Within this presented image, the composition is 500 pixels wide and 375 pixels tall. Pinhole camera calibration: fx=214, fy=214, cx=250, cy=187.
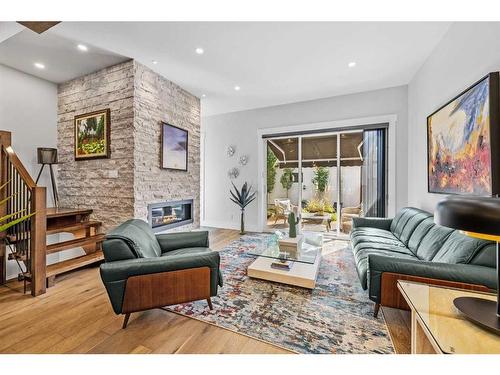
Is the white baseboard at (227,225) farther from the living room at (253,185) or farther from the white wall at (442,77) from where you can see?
the white wall at (442,77)

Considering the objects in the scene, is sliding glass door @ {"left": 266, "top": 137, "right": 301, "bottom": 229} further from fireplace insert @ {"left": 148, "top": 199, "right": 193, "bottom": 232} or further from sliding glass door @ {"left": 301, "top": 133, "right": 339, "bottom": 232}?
fireplace insert @ {"left": 148, "top": 199, "right": 193, "bottom": 232}

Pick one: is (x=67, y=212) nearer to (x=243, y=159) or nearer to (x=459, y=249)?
(x=243, y=159)

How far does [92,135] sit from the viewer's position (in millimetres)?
3623

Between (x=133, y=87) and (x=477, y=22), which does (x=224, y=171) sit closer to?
(x=133, y=87)

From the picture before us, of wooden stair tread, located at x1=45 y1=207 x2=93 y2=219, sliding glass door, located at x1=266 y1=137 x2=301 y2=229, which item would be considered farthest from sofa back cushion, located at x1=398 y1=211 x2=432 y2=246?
wooden stair tread, located at x1=45 y1=207 x2=93 y2=219

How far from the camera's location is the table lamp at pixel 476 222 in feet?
2.47

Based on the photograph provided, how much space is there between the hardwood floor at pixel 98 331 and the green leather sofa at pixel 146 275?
0.19 meters

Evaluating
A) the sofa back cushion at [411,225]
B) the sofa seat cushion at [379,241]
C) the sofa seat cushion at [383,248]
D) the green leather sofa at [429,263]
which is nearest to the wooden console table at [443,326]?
the green leather sofa at [429,263]

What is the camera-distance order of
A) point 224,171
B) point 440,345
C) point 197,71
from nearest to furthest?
point 440,345
point 197,71
point 224,171

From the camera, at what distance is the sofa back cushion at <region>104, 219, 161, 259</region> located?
70.6 inches

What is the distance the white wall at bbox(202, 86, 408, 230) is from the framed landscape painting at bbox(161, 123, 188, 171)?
154cm

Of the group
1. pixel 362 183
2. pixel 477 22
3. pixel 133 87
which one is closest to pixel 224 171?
pixel 133 87
